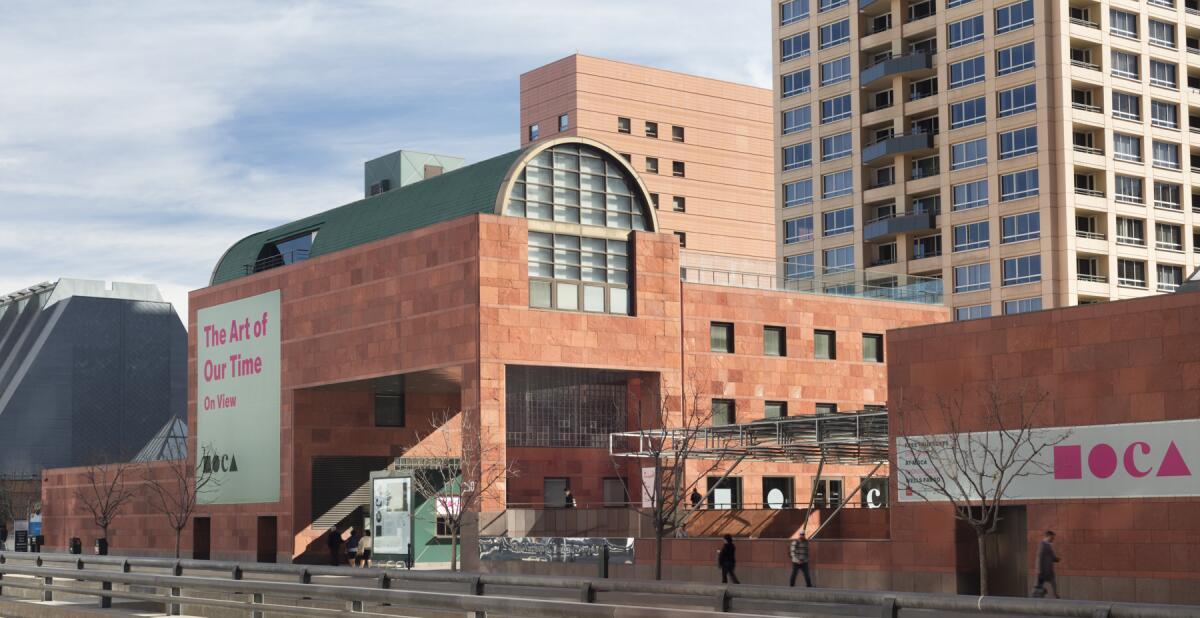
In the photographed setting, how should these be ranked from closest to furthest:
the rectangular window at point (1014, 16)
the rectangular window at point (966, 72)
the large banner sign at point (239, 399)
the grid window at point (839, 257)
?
the large banner sign at point (239, 399), the rectangular window at point (1014, 16), the rectangular window at point (966, 72), the grid window at point (839, 257)

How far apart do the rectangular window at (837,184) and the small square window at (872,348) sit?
3732 centimetres

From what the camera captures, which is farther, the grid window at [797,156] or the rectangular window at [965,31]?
the grid window at [797,156]

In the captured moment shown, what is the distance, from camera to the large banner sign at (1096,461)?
31.6m

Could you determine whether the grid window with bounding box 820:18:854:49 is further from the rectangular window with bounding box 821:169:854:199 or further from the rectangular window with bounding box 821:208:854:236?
the rectangular window with bounding box 821:208:854:236

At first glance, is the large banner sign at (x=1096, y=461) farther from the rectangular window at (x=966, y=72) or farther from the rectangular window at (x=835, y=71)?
the rectangular window at (x=835, y=71)

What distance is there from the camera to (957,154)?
3698 inches

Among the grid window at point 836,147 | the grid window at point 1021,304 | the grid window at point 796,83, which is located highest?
the grid window at point 796,83

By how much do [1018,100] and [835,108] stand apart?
15.2 metres

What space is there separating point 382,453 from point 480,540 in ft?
47.9

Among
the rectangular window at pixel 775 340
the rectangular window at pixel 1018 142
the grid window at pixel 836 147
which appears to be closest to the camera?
the rectangular window at pixel 775 340

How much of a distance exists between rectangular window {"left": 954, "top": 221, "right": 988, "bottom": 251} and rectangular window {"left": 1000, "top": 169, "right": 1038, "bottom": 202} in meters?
2.24

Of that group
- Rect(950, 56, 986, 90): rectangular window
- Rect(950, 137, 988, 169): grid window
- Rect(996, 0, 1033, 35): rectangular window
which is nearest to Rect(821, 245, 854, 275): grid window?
Rect(950, 137, 988, 169): grid window

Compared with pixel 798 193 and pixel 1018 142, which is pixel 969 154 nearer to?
pixel 1018 142

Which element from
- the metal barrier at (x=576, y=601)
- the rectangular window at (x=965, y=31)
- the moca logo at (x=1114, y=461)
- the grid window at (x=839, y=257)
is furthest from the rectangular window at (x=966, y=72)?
the metal barrier at (x=576, y=601)
